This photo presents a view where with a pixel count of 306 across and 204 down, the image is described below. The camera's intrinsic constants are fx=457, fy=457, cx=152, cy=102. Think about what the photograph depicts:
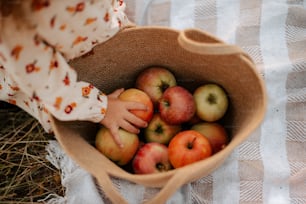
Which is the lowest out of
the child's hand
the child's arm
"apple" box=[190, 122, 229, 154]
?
"apple" box=[190, 122, 229, 154]

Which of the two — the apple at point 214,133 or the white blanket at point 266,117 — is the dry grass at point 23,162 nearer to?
the white blanket at point 266,117

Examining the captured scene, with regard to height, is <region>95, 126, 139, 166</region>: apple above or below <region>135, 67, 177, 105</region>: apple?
below

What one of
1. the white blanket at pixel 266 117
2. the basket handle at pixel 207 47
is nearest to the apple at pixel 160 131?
the white blanket at pixel 266 117

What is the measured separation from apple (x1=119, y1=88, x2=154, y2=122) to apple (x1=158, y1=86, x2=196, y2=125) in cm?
3

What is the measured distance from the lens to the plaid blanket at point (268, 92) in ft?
3.43

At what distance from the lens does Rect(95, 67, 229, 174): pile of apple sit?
3.09 ft

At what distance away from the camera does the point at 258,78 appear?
0.85 meters

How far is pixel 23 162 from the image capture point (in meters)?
1.21

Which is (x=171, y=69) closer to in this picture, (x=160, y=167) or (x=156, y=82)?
(x=156, y=82)

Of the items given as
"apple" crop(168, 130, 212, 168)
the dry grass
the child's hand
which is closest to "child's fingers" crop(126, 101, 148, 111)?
the child's hand

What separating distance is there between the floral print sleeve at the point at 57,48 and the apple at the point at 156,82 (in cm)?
14

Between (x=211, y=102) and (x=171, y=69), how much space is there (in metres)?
0.14

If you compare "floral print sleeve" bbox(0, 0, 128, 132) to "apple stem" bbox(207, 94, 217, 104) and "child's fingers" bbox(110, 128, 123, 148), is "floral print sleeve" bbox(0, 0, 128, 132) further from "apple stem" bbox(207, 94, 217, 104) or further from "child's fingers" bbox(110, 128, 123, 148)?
"apple stem" bbox(207, 94, 217, 104)

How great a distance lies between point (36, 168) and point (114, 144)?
12.9 inches
